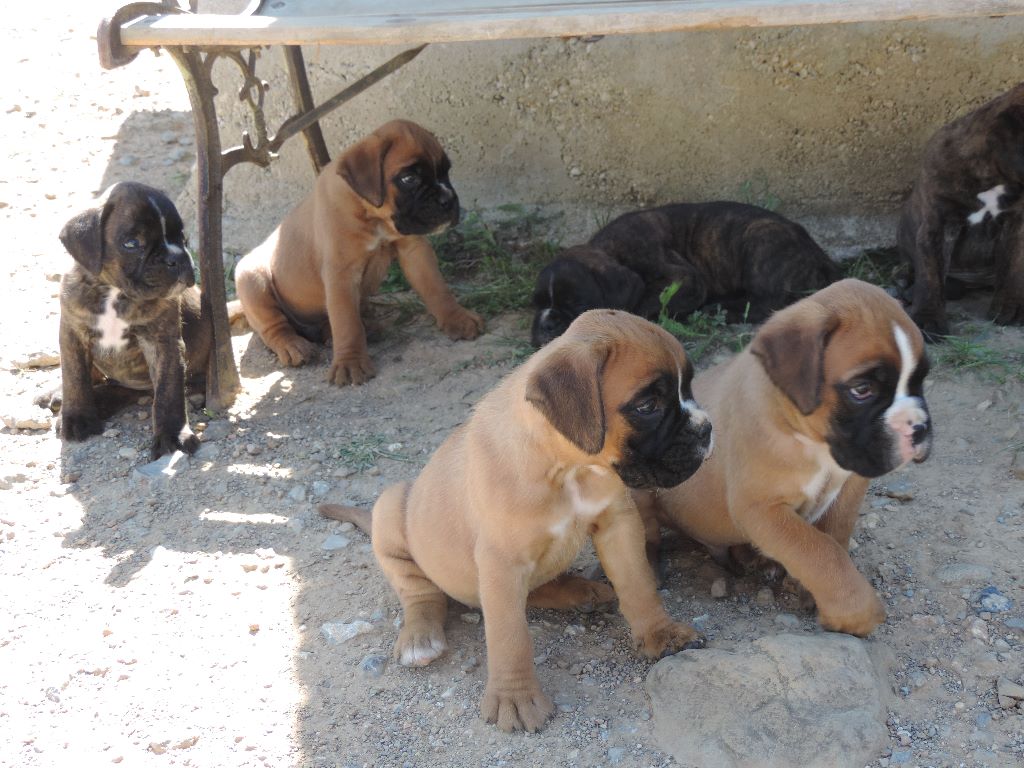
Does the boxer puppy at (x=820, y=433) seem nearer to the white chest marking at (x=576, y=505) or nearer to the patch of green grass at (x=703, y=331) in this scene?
the white chest marking at (x=576, y=505)

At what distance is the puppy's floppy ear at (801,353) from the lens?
148 inches

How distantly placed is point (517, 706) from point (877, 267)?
4.44 metres

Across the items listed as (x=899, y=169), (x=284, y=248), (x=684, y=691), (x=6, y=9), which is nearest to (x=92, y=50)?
(x=6, y=9)

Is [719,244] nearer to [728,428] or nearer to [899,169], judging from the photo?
[899,169]

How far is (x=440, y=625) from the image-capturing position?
431cm

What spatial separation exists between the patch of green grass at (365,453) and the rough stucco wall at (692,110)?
8.91 ft

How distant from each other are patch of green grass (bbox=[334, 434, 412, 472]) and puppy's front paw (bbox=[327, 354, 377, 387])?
31.4 inches

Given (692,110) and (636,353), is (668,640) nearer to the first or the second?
(636,353)

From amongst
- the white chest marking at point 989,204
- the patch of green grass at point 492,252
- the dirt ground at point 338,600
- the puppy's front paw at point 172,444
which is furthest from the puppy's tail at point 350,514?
the white chest marking at point 989,204

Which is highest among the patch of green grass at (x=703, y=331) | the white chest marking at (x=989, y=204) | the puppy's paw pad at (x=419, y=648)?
the white chest marking at (x=989, y=204)

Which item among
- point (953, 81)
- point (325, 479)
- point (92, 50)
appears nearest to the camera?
point (325, 479)

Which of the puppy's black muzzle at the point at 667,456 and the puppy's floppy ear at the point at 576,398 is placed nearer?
the puppy's floppy ear at the point at 576,398

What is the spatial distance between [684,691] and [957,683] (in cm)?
91

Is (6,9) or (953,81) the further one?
(6,9)
